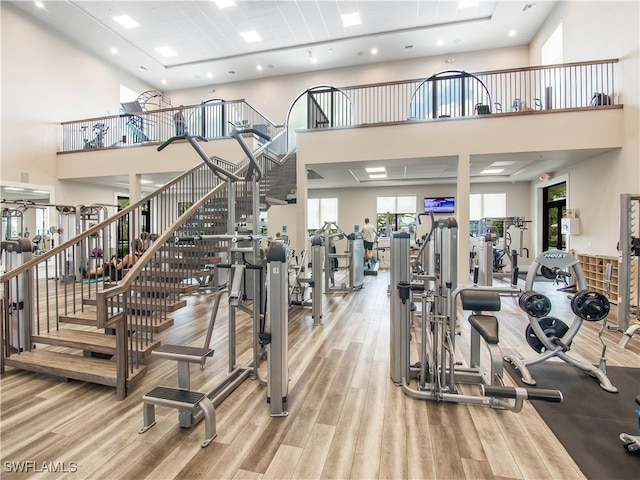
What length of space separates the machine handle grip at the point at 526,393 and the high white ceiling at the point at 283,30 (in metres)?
9.64

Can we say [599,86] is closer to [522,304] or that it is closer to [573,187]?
[573,187]

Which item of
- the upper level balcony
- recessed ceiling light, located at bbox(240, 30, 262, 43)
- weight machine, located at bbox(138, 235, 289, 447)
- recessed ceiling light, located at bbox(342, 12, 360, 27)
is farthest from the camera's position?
recessed ceiling light, located at bbox(240, 30, 262, 43)

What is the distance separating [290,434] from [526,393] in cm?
152

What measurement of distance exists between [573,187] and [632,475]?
7852mm

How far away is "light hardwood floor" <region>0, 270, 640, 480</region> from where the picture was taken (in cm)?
173

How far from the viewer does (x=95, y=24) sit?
9.01m

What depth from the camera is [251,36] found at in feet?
31.3

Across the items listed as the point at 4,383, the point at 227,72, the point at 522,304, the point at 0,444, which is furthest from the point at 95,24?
the point at 522,304

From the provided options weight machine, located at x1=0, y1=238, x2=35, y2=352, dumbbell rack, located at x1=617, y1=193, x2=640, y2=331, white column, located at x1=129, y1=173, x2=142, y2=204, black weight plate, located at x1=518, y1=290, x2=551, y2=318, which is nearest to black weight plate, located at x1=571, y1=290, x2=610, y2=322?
black weight plate, located at x1=518, y1=290, x2=551, y2=318

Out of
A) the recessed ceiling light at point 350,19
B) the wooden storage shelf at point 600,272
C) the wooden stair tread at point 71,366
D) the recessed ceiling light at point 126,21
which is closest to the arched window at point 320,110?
the recessed ceiling light at point 350,19

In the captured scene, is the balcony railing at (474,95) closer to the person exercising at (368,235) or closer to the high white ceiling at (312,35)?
the high white ceiling at (312,35)

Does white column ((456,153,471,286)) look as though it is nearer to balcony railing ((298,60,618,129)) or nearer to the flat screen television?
balcony railing ((298,60,618,129))

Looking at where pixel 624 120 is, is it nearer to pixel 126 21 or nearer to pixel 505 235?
pixel 505 235

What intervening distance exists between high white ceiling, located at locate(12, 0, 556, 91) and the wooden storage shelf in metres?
6.95
